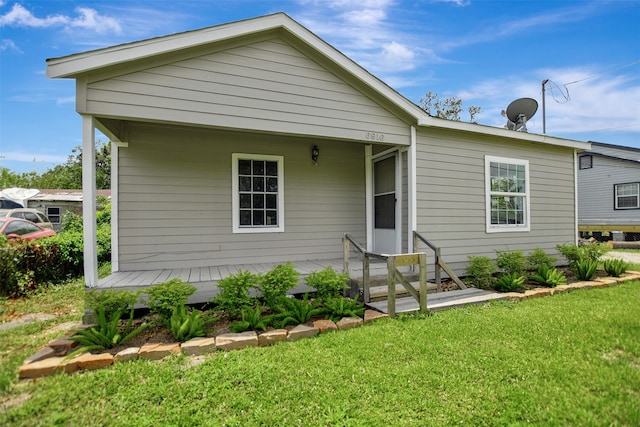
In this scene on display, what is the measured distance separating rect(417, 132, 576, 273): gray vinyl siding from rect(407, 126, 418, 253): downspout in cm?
11

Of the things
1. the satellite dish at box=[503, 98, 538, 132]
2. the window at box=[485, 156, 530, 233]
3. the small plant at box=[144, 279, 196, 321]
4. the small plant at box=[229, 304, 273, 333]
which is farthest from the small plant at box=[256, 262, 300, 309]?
the satellite dish at box=[503, 98, 538, 132]

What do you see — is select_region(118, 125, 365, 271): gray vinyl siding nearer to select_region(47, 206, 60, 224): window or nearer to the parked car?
the parked car

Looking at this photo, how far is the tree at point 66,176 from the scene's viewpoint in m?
24.2

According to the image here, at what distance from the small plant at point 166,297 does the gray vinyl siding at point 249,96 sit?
→ 2138mm

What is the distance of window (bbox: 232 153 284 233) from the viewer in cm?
546

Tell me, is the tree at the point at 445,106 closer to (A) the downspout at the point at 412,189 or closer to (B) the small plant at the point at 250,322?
(A) the downspout at the point at 412,189

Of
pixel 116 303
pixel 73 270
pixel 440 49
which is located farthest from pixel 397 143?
pixel 440 49

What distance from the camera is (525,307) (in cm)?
421

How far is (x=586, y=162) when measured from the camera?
15.8 m

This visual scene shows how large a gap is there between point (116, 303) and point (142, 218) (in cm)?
204

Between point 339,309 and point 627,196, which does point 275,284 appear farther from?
point 627,196

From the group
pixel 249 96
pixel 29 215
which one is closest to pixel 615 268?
pixel 249 96

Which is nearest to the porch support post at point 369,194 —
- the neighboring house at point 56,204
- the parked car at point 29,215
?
the parked car at point 29,215

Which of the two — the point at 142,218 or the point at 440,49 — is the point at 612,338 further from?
the point at 440,49
